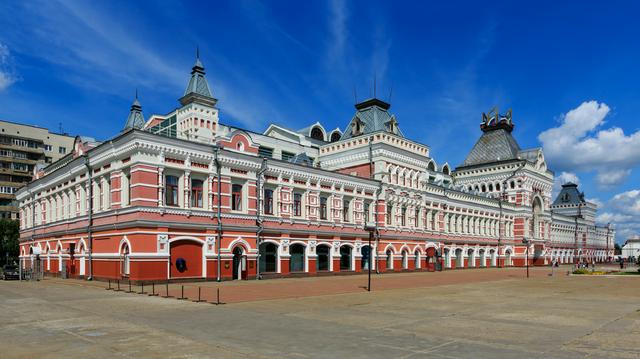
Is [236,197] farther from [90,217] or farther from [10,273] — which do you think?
[10,273]

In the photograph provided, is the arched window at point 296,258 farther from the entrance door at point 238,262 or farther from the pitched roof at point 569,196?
the pitched roof at point 569,196

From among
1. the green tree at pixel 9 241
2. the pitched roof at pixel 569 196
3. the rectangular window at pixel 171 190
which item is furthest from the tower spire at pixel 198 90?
the pitched roof at pixel 569 196

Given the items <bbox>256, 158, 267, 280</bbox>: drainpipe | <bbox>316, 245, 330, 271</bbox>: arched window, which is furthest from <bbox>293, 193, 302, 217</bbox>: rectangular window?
<bbox>256, 158, 267, 280</bbox>: drainpipe

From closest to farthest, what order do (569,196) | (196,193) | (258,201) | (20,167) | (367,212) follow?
(196,193), (258,201), (367,212), (20,167), (569,196)

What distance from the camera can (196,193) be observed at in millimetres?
37000

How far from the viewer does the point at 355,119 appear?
58.2 meters

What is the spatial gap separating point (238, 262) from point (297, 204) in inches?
345

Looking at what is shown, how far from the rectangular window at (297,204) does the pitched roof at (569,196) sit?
98014 millimetres

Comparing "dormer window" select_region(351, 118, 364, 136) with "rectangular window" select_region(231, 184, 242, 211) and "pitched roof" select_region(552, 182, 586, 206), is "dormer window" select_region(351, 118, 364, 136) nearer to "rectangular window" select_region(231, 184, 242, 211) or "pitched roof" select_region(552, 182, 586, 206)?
"rectangular window" select_region(231, 184, 242, 211)

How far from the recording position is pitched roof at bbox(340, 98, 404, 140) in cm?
5672

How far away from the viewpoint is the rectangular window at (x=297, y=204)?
148 ft

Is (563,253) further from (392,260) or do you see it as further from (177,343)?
(177,343)

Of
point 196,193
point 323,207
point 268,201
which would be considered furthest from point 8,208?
point 196,193

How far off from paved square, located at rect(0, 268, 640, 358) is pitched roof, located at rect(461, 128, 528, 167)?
212ft
